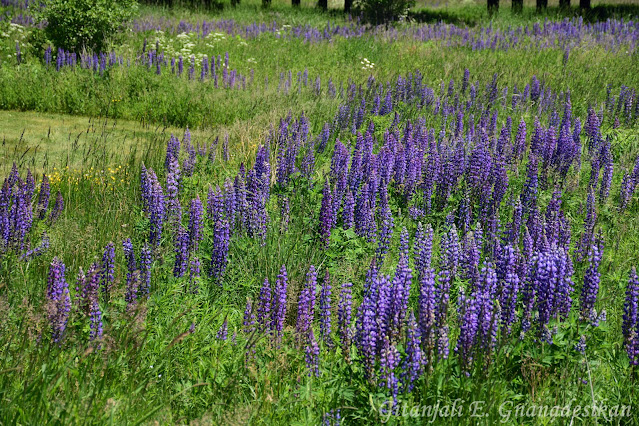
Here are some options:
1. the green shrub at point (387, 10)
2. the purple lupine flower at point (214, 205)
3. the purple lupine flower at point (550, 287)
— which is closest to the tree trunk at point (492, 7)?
the green shrub at point (387, 10)

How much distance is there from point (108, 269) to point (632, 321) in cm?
344

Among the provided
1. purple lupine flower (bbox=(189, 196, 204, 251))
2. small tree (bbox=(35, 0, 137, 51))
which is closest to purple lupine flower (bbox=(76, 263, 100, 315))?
purple lupine flower (bbox=(189, 196, 204, 251))

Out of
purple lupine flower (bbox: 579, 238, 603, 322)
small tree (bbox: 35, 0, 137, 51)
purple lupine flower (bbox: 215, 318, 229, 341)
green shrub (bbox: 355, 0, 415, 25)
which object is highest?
green shrub (bbox: 355, 0, 415, 25)

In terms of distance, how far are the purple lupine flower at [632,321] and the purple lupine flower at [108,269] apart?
11.0 feet

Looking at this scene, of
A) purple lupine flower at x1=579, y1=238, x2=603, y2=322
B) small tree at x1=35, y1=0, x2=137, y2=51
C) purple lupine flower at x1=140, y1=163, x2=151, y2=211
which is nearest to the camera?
purple lupine flower at x1=579, y1=238, x2=603, y2=322

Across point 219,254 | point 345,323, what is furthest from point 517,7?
point 345,323

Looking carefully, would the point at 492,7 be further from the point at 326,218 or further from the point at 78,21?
the point at 326,218

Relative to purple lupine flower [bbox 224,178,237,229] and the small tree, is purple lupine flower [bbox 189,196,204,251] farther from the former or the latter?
the small tree

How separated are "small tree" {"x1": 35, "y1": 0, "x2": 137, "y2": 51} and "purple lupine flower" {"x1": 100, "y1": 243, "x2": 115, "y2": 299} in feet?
36.2

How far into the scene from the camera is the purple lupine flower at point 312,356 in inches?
149

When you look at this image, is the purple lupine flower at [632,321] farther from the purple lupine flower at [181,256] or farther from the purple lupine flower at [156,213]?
the purple lupine flower at [156,213]

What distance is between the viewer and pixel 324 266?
562 cm

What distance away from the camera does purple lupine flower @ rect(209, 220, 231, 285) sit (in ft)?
17.0

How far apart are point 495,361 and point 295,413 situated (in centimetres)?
124
